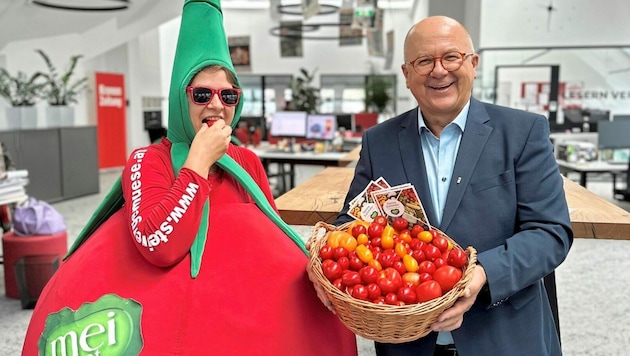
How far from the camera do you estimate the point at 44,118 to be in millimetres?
8922

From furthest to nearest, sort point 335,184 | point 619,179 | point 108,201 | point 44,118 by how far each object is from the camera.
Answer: point 619,179
point 44,118
point 335,184
point 108,201

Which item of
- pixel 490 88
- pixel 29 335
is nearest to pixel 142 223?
pixel 29 335

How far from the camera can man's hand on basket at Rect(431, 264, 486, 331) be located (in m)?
1.27

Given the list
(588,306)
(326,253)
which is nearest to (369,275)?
(326,253)

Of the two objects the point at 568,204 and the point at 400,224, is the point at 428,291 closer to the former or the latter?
the point at 400,224

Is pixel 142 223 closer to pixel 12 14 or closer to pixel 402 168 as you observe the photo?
pixel 402 168

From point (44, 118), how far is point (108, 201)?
26.4 feet

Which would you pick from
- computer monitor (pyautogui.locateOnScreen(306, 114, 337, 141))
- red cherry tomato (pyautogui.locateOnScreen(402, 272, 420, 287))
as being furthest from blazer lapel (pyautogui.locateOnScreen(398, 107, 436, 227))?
computer monitor (pyautogui.locateOnScreen(306, 114, 337, 141))

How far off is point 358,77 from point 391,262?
52.1ft

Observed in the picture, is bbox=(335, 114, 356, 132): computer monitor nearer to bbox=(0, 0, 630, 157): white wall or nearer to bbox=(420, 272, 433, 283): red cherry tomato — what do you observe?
bbox=(0, 0, 630, 157): white wall

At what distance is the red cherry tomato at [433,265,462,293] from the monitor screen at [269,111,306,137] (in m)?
7.06

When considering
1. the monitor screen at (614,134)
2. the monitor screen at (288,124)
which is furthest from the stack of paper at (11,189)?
the monitor screen at (614,134)

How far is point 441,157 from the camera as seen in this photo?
1619 mm

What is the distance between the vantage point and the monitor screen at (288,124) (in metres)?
8.30
